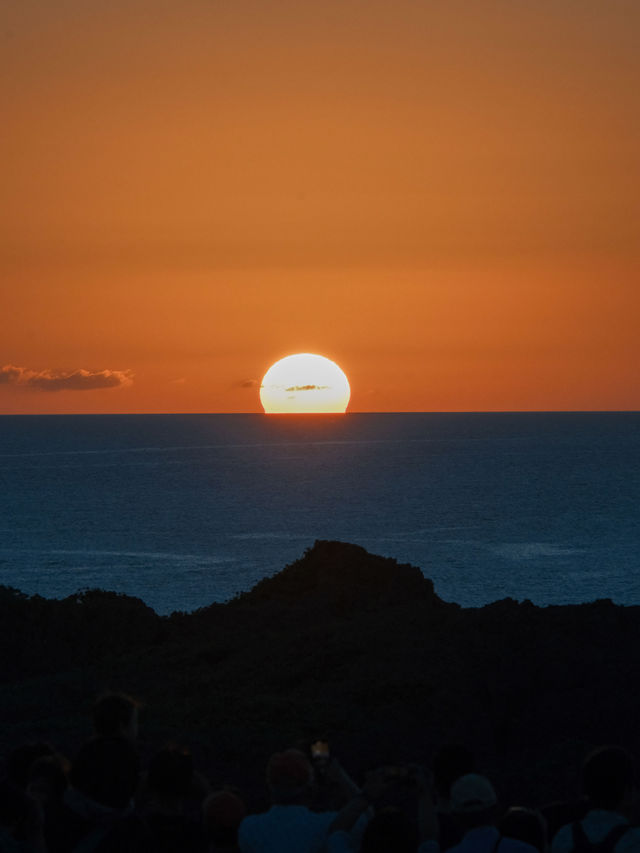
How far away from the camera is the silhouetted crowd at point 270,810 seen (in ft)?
20.7

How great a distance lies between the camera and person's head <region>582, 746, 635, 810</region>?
20.7ft

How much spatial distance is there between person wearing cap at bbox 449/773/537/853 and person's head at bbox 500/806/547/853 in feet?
0.26

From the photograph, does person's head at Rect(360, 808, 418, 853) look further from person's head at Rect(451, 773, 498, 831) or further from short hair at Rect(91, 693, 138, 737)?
short hair at Rect(91, 693, 138, 737)

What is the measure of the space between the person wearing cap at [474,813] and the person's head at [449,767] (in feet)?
0.29

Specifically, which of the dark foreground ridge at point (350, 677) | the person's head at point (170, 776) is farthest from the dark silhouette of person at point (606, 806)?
the dark foreground ridge at point (350, 677)

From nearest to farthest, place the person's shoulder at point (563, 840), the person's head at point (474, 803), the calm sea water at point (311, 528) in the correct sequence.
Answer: the person's shoulder at point (563, 840) → the person's head at point (474, 803) → the calm sea water at point (311, 528)

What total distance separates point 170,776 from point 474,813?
6.17 ft

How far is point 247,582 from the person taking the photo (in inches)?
2940

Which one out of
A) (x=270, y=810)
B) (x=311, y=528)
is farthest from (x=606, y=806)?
(x=311, y=528)

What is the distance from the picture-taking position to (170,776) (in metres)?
6.50

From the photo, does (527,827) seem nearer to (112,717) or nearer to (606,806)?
(606,806)

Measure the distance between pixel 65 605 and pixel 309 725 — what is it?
1295 cm

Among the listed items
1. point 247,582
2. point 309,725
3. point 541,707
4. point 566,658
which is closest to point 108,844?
point 309,725

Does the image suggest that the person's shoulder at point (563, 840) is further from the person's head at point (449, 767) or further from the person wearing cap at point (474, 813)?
the person's head at point (449, 767)
